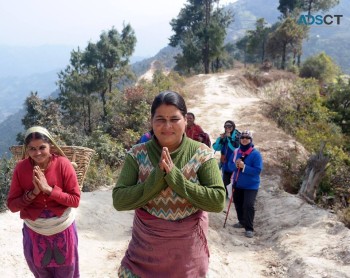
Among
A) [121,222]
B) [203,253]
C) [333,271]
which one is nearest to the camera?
[203,253]

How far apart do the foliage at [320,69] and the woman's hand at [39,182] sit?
25682mm

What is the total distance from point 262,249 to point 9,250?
326 cm

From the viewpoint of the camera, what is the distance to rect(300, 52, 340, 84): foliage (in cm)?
2564

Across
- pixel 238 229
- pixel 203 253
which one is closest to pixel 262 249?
pixel 238 229

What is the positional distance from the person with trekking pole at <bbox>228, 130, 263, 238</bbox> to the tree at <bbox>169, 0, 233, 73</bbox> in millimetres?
25099

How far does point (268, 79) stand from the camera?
2236 centimetres

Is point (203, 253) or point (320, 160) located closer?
point (203, 253)

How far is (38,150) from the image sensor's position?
2498mm

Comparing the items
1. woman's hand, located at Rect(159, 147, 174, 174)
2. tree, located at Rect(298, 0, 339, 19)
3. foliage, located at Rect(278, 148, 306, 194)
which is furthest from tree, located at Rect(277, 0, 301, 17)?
woman's hand, located at Rect(159, 147, 174, 174)

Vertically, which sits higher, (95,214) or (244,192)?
(244,192)

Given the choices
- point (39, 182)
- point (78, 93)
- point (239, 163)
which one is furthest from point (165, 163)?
point (78, 93)

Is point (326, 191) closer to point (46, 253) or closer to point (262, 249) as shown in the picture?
point (262, 249)

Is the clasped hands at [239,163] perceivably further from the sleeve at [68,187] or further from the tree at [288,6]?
the tree at [288,6]

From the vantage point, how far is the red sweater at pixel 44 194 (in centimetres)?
249
